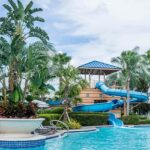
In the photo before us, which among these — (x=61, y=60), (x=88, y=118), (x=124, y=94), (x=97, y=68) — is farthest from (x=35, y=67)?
(x=97, y=68)

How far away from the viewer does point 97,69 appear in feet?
146

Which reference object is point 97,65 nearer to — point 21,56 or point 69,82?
point 69,82

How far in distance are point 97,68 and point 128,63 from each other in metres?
6.23

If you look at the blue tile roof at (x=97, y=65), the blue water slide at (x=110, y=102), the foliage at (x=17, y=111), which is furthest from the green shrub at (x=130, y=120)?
the foliage at (x=17, y=111)

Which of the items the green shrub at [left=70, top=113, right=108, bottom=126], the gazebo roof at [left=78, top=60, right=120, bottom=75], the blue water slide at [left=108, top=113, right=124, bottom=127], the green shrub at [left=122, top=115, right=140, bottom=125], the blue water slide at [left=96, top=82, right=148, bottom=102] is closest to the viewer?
the green shrub at [left=70, top=113, right=108, bottom=126]

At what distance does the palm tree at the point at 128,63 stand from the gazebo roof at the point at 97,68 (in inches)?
172

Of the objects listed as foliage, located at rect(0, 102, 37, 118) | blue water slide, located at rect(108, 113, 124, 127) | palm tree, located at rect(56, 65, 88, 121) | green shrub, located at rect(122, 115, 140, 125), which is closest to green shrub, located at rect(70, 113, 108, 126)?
blue water slide, located at rect(108, 113, 124, 127)

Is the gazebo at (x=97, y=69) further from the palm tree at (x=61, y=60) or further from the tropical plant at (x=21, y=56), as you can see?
the tropical plant at (x=21, y=56)

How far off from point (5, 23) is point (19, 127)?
9.53 metres

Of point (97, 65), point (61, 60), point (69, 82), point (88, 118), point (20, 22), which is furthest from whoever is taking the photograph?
point (97, 65)

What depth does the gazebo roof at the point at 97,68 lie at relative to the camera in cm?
4412

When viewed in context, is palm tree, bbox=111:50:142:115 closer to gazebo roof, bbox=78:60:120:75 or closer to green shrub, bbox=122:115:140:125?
green shrub, bbox=122:115:140:125

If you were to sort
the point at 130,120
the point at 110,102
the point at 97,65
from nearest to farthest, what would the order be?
1. the point at 130,120
2. the point at 110,102
3. the point at 97,65

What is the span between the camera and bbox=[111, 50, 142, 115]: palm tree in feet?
127
